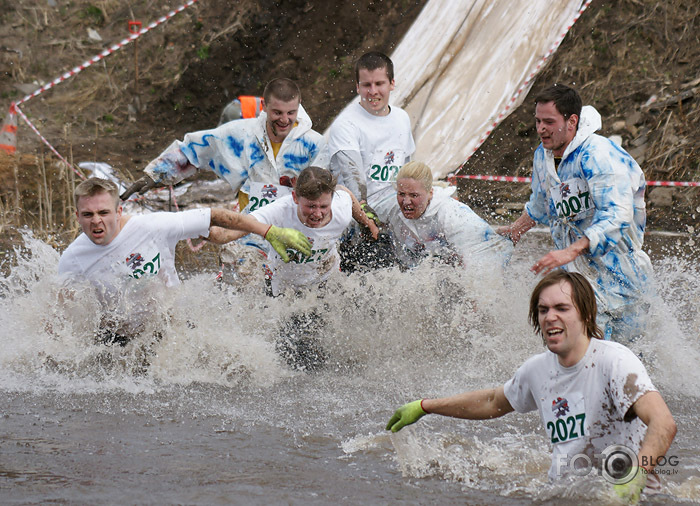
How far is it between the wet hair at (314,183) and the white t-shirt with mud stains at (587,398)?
8.31 ft

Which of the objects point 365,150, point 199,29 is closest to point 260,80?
point 199,29

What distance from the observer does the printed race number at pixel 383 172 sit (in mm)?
6949

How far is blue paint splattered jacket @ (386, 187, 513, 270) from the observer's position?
6.47 m

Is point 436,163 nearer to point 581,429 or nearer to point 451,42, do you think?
point 451,42

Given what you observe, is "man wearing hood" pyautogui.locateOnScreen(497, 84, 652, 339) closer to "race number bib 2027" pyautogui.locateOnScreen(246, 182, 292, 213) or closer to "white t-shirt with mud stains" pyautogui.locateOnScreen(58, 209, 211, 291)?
"race number bib 2027" pyautogui.locateOnScreen(246, 182, 292, 213)

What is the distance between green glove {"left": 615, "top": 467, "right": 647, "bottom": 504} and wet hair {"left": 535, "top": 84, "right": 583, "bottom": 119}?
2707 mm

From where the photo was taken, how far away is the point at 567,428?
12.2 ft

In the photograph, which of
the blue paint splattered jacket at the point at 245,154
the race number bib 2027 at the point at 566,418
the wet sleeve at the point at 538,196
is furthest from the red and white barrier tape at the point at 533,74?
the race number bib 2027 at the point at 566,418

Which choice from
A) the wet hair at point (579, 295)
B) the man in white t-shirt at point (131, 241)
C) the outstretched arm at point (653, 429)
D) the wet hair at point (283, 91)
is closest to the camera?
the outstretched arm at point (653, 429)

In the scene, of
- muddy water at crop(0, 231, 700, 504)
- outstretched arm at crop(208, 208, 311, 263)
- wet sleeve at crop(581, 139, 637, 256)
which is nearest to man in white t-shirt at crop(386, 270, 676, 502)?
muddy water at crop(0, 231, 700, 504)

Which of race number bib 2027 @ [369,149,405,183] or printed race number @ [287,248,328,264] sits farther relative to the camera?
race number bib 2027 @ [369,149,405,183]

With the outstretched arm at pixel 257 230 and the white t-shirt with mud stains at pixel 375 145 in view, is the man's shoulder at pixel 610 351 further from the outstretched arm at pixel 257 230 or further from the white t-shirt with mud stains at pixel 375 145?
the white t-shirt with mud stains at pixel 375 145

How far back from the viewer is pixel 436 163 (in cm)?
1170

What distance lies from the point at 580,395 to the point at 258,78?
11.6 m
